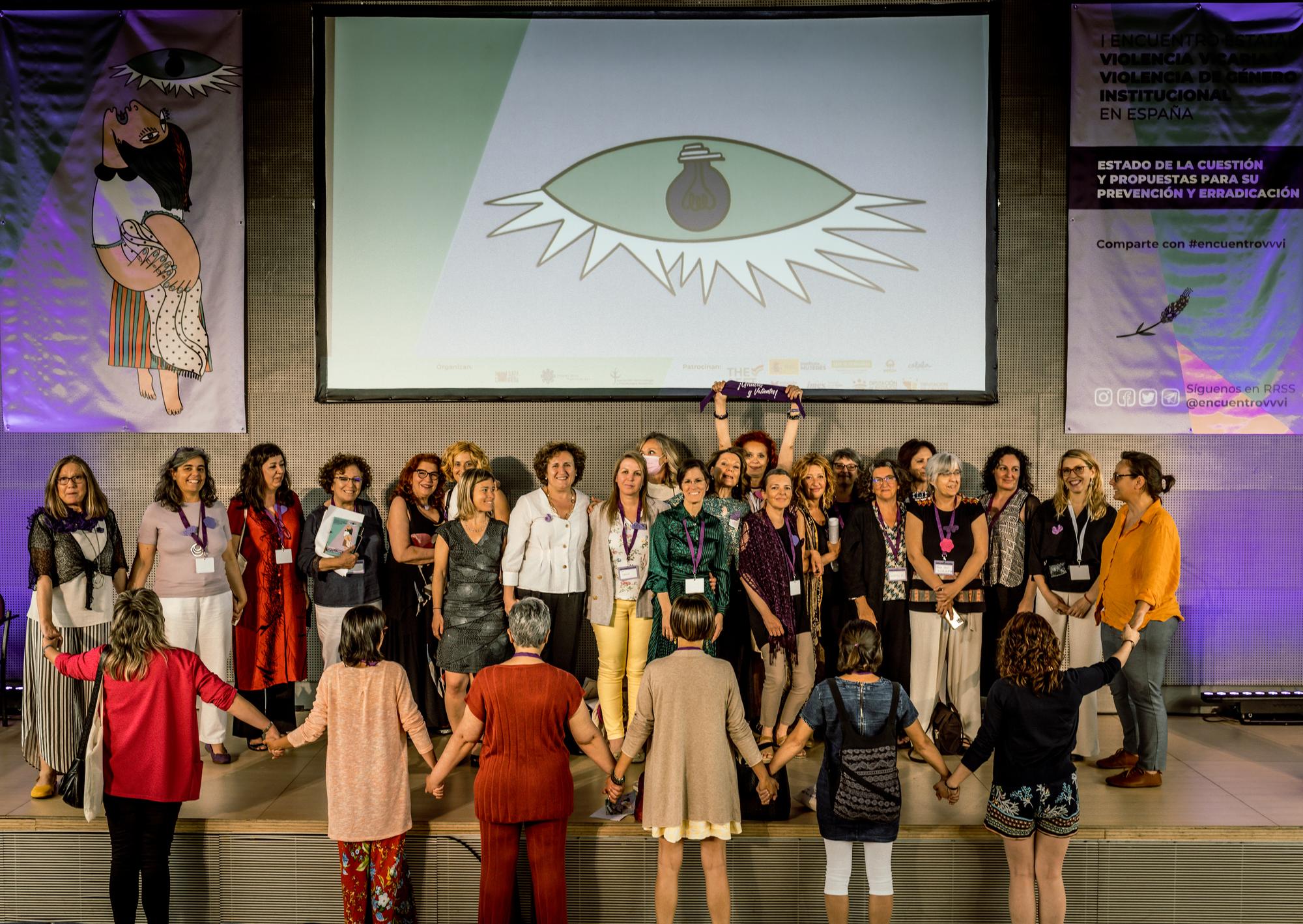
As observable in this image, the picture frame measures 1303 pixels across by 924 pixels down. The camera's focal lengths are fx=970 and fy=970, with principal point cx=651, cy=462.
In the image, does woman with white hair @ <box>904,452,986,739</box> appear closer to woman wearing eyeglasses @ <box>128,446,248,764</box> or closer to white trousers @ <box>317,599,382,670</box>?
white trousers @ <box>317,599,382,670</box>

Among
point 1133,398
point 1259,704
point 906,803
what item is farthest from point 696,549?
point 1259,704

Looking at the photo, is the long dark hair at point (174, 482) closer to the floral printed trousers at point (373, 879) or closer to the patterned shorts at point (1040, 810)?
the floral printed trousers at point (373, 879)

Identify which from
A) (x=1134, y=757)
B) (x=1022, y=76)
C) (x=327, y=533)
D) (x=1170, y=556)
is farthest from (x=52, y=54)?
(x=1134, y=757)

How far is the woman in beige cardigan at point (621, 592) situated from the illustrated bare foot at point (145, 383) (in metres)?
3.11

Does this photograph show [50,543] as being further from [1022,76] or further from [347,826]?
[1022,76]

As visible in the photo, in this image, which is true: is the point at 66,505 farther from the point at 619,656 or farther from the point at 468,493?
the point at 619,656

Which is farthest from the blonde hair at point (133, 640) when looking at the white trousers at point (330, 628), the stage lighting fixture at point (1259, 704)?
the stage lighting fixture at point (1259, 704)

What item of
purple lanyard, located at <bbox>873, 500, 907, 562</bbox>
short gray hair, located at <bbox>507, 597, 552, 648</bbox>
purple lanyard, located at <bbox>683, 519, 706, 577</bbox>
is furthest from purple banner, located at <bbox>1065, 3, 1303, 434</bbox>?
short gray hair, located at <bbox>507, 597, 552, 648</bbox>

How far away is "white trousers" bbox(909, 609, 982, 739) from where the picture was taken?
4750 mm

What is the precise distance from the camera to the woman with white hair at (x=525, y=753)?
3.18 metres

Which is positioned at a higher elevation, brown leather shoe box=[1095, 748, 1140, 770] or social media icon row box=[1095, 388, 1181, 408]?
social media icon row box=[1095, 388, 1181, 408]

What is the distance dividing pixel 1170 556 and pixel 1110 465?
5.50ft

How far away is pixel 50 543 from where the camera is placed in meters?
4.31

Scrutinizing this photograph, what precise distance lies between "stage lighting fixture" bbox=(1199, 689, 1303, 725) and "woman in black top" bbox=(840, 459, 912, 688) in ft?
7.41
